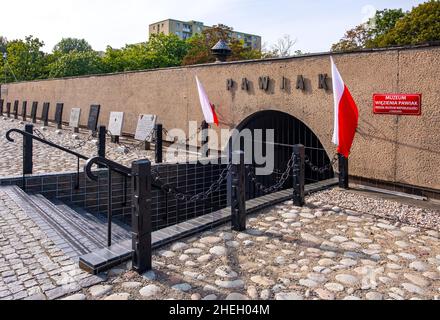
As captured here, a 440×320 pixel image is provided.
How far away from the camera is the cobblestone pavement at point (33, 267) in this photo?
3.51 meters

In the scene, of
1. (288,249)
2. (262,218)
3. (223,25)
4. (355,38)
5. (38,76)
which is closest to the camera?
(288,249)

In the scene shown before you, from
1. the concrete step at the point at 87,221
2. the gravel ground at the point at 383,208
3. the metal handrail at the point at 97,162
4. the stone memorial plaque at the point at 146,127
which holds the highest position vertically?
the stone memorial plaque at the point at 146,127

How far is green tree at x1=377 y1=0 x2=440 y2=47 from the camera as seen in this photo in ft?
95.6

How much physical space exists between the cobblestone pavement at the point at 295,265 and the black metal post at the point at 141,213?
159 millimetres

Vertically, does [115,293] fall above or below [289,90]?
below

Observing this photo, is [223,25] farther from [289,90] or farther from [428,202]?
[428,202]

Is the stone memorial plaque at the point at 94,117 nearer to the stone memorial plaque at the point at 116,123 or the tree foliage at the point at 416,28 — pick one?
the stone memorial plaque at the point at 116,123

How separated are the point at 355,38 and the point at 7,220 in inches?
1521

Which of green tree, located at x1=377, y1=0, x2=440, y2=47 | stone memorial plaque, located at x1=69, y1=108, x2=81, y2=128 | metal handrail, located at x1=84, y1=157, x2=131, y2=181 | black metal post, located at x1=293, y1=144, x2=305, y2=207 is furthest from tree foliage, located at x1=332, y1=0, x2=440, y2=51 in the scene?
metal handrail, located at x1=84, y1=157, x2=131, y2=181

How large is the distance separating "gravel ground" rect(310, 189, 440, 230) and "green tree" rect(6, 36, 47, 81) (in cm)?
4905

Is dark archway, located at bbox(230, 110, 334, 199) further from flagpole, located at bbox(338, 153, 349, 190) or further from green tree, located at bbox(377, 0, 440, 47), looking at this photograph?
green tree, located at bbox(377, 0, 440, 47)

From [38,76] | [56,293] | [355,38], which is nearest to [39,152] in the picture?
[56,293]

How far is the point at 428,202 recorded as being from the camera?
7.00 meters

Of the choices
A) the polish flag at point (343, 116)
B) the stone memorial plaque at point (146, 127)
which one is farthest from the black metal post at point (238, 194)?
the stone memorial plaque at point (146, 127)
